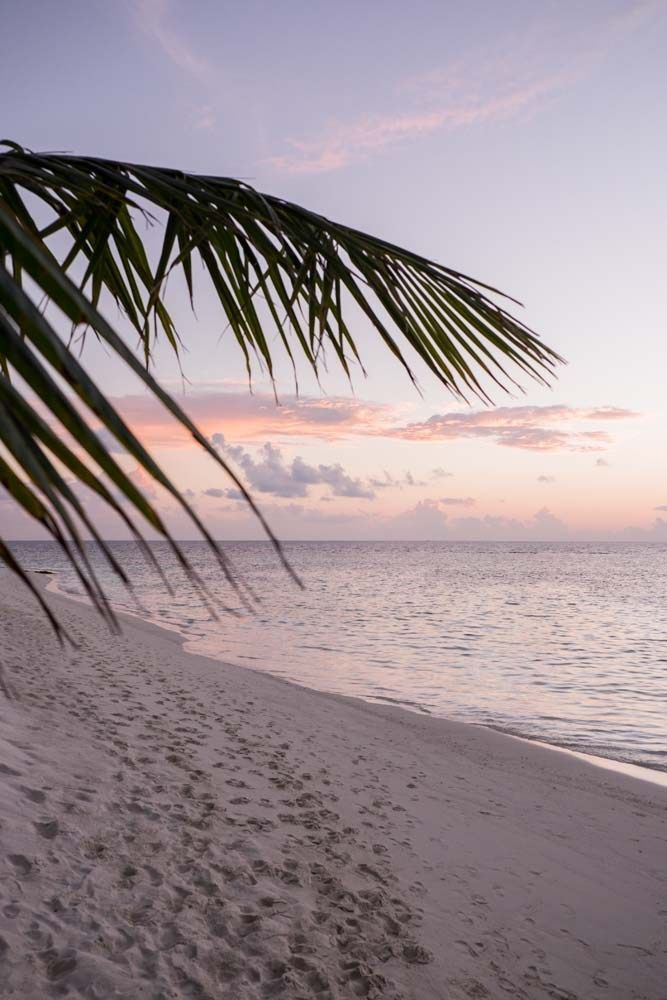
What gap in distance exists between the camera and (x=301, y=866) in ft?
16.9

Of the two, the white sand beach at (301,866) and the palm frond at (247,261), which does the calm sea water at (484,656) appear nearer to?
the palm frond at (247,261)

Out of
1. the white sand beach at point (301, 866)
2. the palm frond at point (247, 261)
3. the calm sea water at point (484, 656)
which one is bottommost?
the calm sea water at point (484, 656)

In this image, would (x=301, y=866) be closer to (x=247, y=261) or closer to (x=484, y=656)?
(x=247, y=261)

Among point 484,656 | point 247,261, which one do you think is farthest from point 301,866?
point 484,656

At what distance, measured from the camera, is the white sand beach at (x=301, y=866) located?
3.93m

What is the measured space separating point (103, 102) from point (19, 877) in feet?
13.5

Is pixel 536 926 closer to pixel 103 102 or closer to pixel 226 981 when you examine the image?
pixel 226 981

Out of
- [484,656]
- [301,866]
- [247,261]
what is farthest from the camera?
[484,656]

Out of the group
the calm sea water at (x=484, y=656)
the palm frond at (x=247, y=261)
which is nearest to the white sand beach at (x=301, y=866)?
the calm sea water at (x=484, y=656)

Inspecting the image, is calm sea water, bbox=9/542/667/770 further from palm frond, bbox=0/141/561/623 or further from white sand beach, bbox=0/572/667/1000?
white sand beach, bbox=0/572/667/1000

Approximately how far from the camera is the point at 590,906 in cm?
540

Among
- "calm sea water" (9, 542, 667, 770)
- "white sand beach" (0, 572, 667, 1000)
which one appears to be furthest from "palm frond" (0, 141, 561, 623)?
"white sand beach" (0, 572, 667, 1000)

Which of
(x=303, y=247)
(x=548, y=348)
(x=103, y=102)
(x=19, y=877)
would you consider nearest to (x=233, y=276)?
(x=303, y=247)

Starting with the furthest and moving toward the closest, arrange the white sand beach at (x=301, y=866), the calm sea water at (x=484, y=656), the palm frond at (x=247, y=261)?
the calm sea water at (x=484, y=656), the white sand beach at (x=301, y=866), the palm frond at (x=247, y=261)
